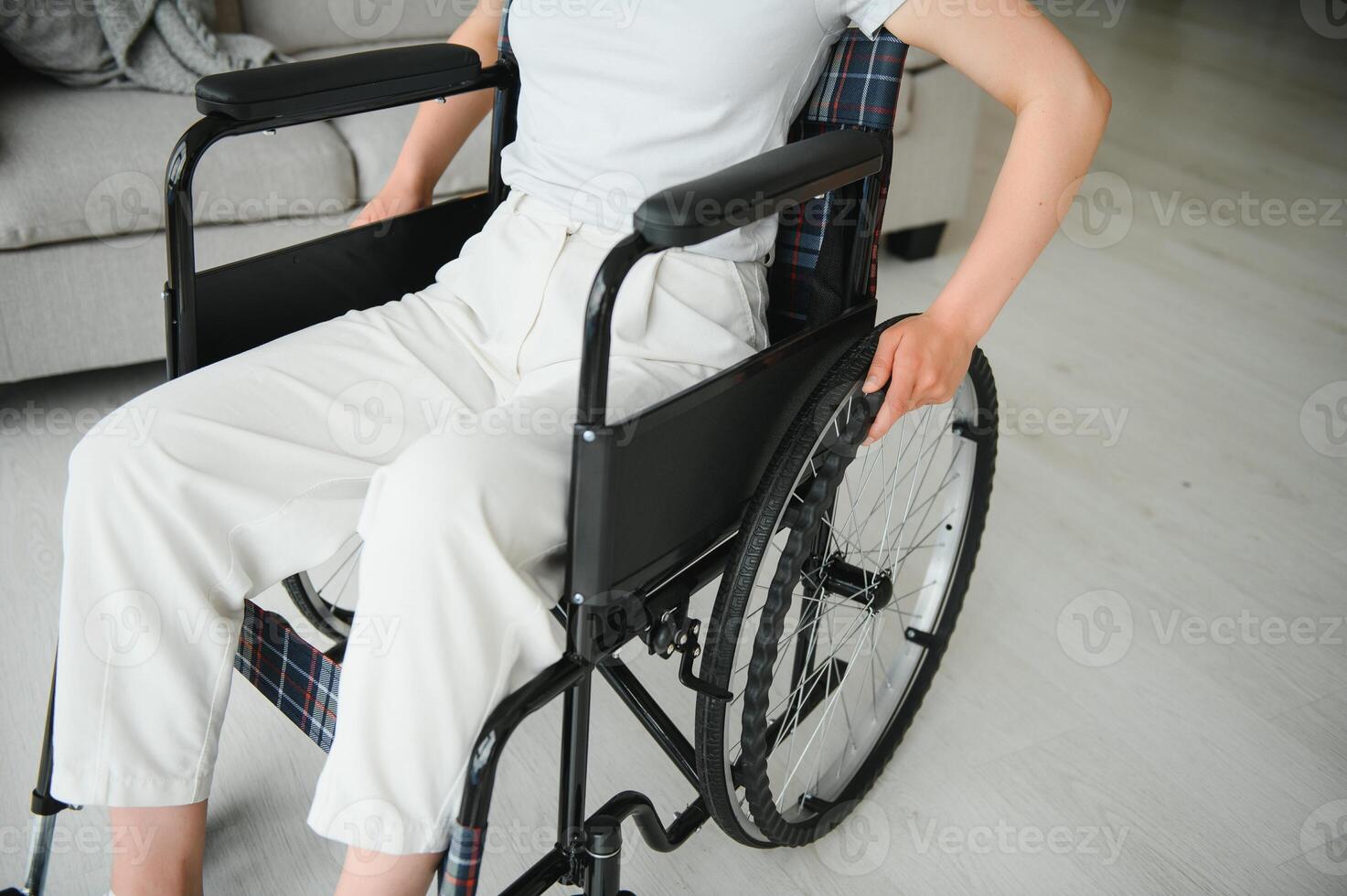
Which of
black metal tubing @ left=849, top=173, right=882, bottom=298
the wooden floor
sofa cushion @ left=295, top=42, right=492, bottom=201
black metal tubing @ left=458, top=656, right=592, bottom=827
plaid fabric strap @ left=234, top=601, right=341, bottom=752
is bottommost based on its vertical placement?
the wooden floor

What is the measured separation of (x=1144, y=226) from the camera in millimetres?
3014

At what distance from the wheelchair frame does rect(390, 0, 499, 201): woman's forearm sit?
6cm

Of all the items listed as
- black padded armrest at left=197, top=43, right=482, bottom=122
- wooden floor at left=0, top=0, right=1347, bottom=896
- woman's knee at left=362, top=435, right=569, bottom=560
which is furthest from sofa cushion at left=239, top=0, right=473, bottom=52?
woman's knee at left=362, top=435, right=569, bottom=560

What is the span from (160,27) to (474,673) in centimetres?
172

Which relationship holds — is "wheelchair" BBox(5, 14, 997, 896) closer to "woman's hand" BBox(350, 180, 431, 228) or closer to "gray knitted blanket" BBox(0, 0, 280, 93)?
"woman's hand" BBox(350, 180, 431, 228)

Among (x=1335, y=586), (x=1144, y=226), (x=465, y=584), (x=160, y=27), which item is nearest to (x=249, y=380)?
(x=465, y=584)

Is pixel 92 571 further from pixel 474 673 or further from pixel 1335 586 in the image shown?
pixel 1335 586

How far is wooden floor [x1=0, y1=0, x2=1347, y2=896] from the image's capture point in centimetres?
127

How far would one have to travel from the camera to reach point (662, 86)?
1.01 m

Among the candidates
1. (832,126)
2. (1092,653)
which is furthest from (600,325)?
(1092,653)

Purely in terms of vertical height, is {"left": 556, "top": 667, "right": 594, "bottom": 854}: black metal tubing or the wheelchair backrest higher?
the wheelchair backrest

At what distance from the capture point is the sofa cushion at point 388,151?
2.03 metres

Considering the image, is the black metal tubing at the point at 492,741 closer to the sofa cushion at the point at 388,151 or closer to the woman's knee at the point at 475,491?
the woman's knee at the point at 475,491

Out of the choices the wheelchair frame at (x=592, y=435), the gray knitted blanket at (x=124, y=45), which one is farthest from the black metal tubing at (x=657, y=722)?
the gray knitted blanket at (x=124, y=45)
